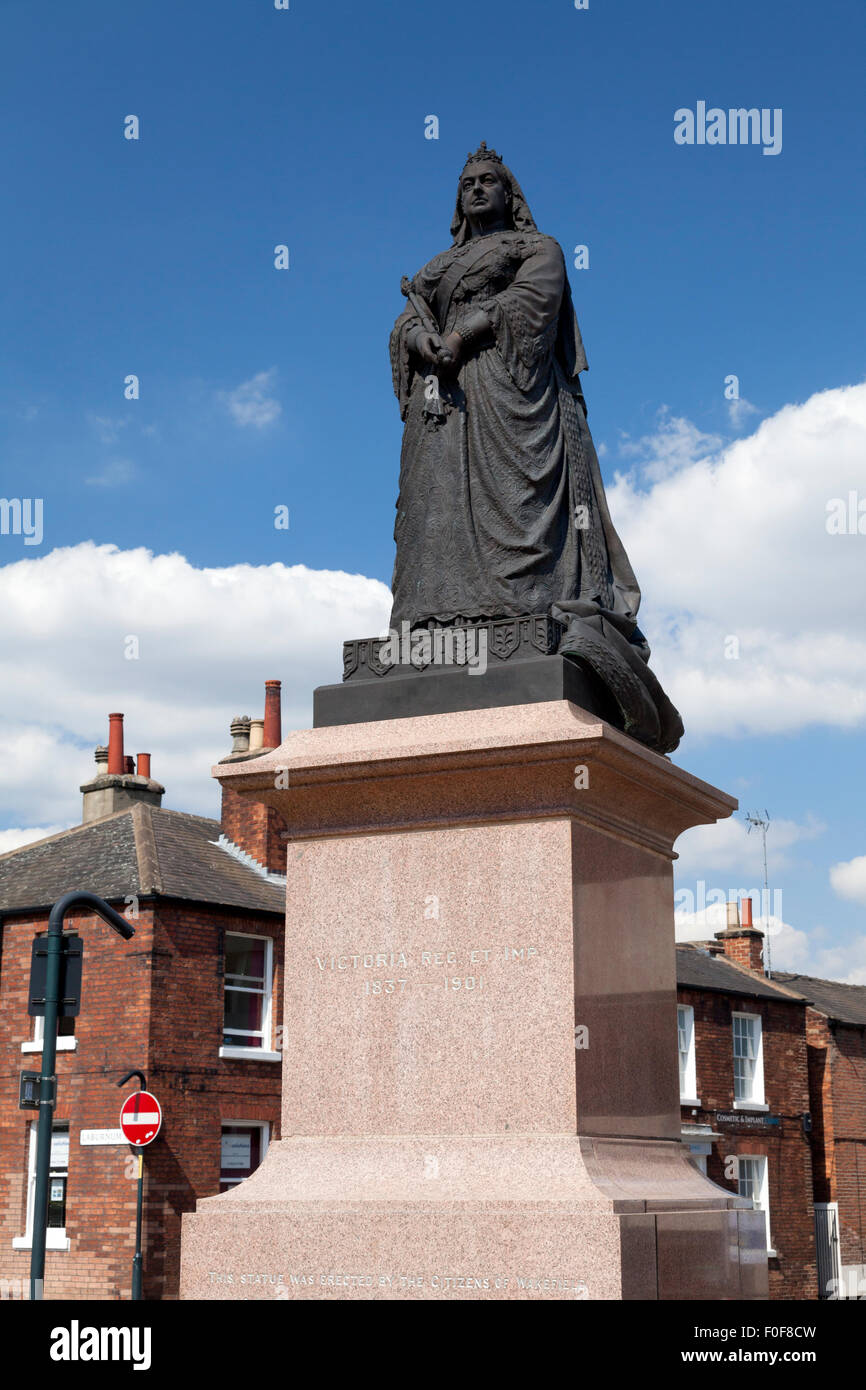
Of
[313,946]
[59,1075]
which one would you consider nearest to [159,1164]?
[59,1075]

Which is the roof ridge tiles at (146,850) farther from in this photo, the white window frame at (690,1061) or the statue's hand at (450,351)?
the statue's hand at (450,351)

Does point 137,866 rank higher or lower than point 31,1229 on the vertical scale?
higher

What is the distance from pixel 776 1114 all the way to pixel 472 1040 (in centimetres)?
3685

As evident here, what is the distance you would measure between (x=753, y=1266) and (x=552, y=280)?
4.96 m

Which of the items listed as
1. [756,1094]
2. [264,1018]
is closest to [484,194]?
[264,1018]

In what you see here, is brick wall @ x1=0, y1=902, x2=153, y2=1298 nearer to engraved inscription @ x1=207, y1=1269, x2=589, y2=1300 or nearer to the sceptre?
the sceptre

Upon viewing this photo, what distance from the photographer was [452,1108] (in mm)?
6566

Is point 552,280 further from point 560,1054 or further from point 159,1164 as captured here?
point 159,1164

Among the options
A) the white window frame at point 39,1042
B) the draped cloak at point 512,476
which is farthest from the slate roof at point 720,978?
the draped cloak at point 512,476

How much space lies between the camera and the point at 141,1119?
2606 cm

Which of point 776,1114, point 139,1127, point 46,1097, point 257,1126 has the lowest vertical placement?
point 776,1114

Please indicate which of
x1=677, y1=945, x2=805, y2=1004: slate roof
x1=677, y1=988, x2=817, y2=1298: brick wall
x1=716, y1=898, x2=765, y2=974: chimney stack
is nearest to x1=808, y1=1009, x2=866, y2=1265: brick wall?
x1=677, y1=988, x2=817, y2=1298: brick wall

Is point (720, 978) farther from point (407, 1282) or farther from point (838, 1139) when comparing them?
point (407, 1282)

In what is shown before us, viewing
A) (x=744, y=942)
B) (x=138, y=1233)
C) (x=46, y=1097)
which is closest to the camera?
(x=46, y=1097)
